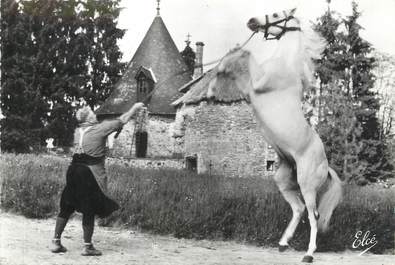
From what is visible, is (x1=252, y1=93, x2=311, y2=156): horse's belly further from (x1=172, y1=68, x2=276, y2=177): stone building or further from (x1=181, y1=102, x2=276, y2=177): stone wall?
(x1=181, y1=102, x2=276, y2=177): stone wall

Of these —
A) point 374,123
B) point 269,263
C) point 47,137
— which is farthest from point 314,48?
point 47,137

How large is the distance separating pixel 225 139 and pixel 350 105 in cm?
690

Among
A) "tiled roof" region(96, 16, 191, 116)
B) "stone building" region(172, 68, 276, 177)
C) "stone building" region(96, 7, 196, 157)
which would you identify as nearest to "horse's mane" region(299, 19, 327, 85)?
"stone building" region(172, 68, 276, 177)

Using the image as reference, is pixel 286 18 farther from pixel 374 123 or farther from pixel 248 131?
pixel 374 123

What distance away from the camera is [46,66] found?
29.0m

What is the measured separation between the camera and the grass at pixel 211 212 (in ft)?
25.7

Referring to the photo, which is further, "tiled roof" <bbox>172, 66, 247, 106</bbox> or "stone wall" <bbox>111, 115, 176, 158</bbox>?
"stone wall" <bbox>111, 115, 176, 158</bbox>

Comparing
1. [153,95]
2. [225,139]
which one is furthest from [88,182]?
[153,95]

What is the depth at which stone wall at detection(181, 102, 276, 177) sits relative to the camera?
23375mm

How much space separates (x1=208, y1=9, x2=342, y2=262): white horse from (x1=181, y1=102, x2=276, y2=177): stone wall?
17.5 metres

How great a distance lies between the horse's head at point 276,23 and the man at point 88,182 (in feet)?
5.29

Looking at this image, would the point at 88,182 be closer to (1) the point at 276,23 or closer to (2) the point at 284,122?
(2) the point at 284,122

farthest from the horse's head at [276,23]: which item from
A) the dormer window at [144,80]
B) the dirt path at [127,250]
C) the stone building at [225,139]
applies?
the dormer window at [144,80]

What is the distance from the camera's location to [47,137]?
96.2ft
